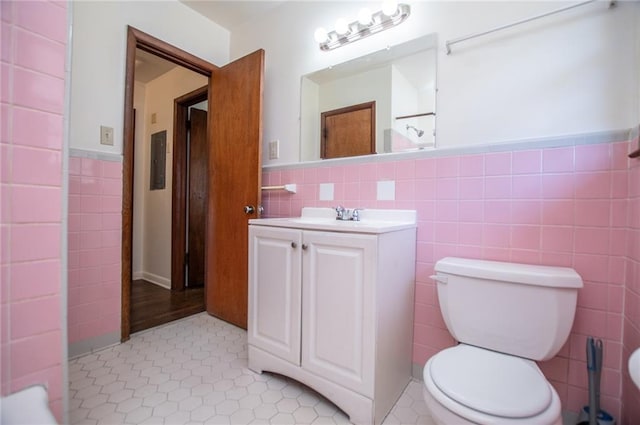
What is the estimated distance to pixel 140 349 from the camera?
1762 millimetres

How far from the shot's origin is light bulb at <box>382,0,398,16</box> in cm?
150

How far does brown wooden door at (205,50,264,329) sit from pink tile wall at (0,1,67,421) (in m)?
1.30

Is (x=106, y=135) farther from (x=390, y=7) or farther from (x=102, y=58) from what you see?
(x=390, y=7)

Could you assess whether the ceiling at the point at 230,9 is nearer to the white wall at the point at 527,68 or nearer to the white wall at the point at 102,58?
the white wall at the point at 102,58

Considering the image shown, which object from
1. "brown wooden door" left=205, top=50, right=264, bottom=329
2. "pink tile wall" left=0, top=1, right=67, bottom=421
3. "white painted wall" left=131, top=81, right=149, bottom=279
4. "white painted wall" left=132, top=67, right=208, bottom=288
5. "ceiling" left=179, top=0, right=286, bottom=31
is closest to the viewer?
"pink tile wall" left=0, top=1, right=67, bottom=421

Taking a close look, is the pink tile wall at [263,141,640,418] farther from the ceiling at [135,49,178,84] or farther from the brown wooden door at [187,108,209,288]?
the ceiling at [135,49,178,84]

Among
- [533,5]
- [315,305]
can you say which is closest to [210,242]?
[315,305]

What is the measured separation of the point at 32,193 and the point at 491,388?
134 cm

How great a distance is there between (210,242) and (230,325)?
2.25ft

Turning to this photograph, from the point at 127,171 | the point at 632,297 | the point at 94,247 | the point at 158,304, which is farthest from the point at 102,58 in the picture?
the point at 632,297

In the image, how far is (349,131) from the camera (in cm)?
179

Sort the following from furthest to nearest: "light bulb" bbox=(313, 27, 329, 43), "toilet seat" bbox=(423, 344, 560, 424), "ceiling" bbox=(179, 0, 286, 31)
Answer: "ceiling" bbox=(179, 0, 286, 31) → "light bulb" bbox=(313, 27, 329, 43) → "toilet seat" bbox=(423, 344, 560, 424)

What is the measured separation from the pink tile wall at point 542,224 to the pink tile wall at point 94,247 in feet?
5.72

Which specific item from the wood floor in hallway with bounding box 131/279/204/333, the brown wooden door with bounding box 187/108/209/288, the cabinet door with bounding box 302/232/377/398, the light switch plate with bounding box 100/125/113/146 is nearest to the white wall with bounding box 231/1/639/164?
the cabinet door with bounding box 302/232/377/398
